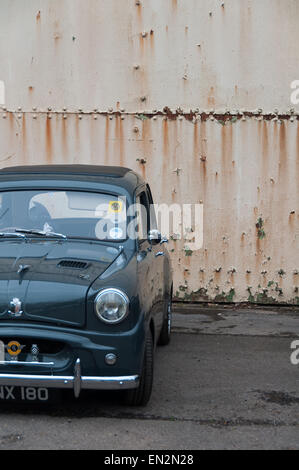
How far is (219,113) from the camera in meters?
9.11

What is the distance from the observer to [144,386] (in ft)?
15.9

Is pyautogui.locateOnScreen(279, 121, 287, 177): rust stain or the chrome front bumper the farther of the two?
pyautogui.locateOnScreen(279, 121, 287, 177): rust stain

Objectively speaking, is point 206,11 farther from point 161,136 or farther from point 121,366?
point 121,366

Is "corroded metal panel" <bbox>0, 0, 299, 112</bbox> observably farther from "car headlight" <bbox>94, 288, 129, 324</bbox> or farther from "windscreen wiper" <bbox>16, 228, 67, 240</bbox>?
"car headlight" <bbox>94, 288, 129, 324</bbox>

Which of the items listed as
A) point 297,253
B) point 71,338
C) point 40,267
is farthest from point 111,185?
point 297,253

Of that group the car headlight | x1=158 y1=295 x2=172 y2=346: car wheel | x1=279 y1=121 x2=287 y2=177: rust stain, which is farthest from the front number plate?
x1=279 y1=121 x2=287 y2=177: rust stain

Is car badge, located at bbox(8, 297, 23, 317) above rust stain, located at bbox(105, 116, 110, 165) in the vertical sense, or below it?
below

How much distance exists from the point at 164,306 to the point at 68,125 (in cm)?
354

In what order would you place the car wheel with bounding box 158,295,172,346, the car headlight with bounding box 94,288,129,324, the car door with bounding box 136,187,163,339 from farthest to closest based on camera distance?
the car wheel with bounding box 158,295,172,346, the car door with bounding box 136,187,163,339, the car headlight with bounding box 94,288,129,324

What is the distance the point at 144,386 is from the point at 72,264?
965 mm

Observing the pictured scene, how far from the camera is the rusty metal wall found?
910cm

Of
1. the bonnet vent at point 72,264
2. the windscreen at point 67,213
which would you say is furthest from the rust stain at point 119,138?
the bonnet vent at point 72,264

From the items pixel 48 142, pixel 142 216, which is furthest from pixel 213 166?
pixel 142 216

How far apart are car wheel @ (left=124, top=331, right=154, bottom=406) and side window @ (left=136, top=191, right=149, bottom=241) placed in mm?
1048
